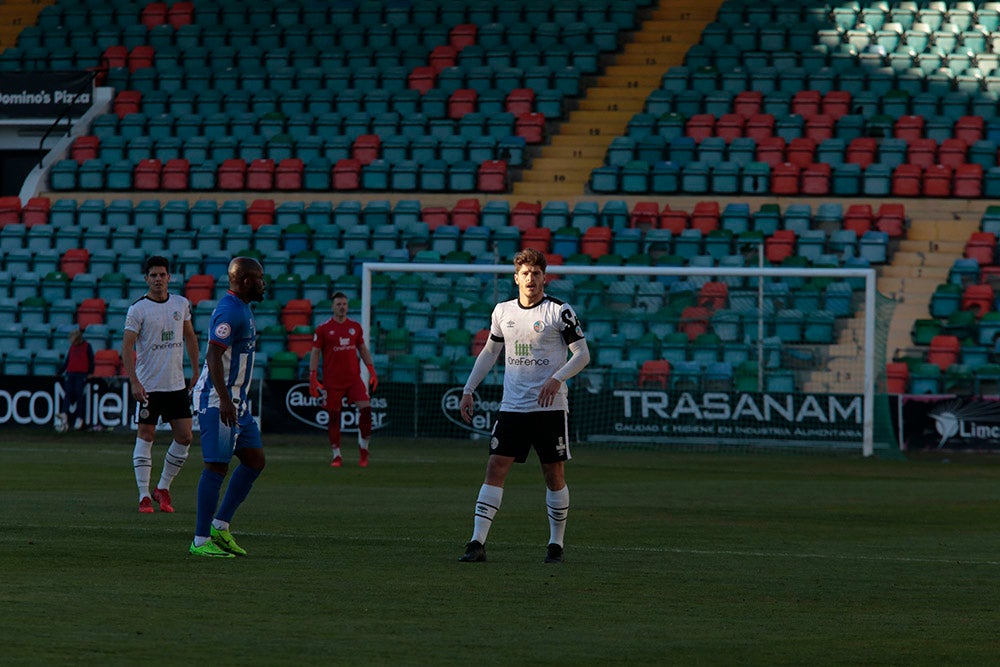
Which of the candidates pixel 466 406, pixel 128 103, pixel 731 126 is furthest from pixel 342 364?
pixel 128 103

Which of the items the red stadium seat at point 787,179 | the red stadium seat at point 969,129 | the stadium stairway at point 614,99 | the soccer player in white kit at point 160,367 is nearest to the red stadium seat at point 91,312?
the stadium stairway at point 614,99

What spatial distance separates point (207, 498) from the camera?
10719 millimetres

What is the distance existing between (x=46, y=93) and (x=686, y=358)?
683 inches

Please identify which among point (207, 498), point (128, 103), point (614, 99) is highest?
point (128, 103)

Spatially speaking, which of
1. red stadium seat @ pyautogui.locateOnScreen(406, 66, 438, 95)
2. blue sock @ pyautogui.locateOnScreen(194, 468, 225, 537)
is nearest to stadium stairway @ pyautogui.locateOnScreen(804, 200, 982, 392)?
red stadium seat @ pyautogui.locateOnScreen(406, 66, 438, 95)

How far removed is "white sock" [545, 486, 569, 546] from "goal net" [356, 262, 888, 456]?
13.9m

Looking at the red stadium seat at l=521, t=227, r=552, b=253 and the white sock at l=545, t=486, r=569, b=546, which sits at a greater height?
the red stadium seat at l=521, t=227, r=552, b=253

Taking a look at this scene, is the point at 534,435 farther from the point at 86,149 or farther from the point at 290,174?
the point at 86,149

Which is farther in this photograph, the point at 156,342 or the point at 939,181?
the point at 939,181

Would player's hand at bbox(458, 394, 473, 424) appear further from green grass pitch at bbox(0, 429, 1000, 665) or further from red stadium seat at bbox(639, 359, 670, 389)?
red stadium seat at bbox(639, 359, 670, 389)

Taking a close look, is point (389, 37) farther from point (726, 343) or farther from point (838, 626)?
point (838, 626)

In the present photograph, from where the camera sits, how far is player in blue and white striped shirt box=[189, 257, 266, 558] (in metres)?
10.4

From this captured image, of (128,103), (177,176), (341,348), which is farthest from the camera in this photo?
(128,103)

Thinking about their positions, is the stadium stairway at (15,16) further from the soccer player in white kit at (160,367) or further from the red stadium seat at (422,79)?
the soccer player in white kit at (160,367)
